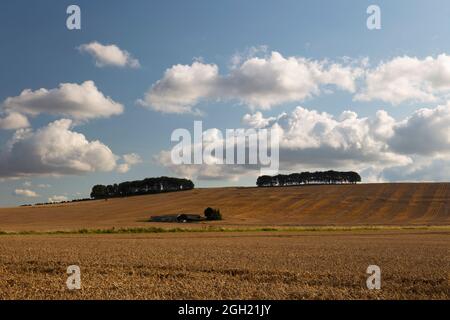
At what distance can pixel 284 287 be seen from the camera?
57.9 feet

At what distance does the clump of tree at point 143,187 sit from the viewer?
494 ft

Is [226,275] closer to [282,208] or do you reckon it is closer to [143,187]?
[282,208]

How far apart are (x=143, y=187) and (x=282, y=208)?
2477 inches

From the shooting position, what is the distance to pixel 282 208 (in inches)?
3971

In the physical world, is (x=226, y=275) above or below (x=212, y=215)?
above

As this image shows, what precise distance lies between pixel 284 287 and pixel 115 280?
655cm

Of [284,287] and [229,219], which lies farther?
[229,219]

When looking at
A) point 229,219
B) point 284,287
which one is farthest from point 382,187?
point 284,287

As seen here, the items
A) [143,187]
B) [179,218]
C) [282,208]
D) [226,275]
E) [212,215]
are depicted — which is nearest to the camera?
[226,275]

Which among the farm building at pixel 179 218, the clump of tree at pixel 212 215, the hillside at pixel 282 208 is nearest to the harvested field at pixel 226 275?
the hillside at pixel 282 208

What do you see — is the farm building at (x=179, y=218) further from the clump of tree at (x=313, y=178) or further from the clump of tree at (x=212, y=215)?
the clump of tree at (x=313, y=178)

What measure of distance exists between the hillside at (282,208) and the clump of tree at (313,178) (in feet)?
80.0

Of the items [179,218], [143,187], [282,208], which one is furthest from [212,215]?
[143,187]
